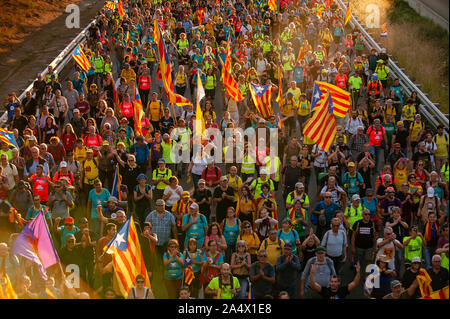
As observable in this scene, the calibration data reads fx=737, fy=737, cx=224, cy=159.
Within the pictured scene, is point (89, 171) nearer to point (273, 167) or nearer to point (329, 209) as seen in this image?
point (273, 167)

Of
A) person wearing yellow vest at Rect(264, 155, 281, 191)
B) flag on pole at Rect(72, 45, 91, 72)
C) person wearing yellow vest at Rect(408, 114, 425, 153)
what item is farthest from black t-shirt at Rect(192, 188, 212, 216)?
flag on pole at Rect(72, 45, 91, 72)

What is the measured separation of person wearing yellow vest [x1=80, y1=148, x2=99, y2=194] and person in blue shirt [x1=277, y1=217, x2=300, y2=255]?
14.8 feet

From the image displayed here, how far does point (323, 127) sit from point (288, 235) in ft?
12.3

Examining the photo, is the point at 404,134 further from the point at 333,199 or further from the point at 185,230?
the point at 185,230

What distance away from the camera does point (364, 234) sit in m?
12.9

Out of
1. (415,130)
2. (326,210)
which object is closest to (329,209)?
(326,210)

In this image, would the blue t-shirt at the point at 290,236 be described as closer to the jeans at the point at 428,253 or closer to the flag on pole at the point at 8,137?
the jeans at the point at 428,253

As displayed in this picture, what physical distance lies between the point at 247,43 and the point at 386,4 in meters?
14.4

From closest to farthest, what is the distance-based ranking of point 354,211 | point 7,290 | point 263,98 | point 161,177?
point 7,290 → point 354,211 → point 161,177 → point 263,98

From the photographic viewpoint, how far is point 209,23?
26.8m

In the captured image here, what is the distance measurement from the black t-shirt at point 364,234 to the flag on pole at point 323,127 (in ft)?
8.78

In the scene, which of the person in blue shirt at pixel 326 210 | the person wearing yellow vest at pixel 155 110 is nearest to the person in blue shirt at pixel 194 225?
the person in blue shirt at pixel 326 210

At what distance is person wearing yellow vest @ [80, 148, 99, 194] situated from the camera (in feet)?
49.6
